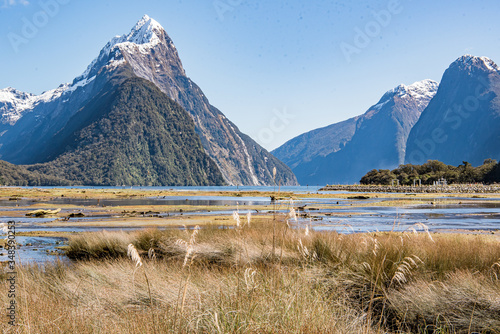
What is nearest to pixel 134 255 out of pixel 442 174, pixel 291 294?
pixel 291 294

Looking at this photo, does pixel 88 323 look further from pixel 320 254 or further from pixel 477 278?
pixel 477 278

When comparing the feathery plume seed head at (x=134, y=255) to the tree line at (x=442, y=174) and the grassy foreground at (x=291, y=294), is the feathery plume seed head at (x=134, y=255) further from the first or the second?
the tree line at (x=442, y=174)

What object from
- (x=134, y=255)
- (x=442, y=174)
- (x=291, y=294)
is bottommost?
(x=291, y=294)

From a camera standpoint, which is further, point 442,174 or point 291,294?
point 442,174

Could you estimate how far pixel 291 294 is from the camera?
5.79m

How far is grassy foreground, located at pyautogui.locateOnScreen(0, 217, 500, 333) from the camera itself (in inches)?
208

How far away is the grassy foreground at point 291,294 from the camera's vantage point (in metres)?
5.28

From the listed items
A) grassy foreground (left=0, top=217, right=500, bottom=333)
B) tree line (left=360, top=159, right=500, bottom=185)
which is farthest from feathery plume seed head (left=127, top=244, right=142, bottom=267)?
tree line (left=360, top=159, right=500, bottom=185)

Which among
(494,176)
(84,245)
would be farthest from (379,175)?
(84,245)

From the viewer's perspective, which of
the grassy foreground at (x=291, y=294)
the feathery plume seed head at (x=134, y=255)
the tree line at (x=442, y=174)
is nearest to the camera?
the feathery plume seed head at (x=134, y=255)

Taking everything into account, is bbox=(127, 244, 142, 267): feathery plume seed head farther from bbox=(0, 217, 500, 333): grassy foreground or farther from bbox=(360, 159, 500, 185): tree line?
bbox=(360, 159, 500, 185): tree line

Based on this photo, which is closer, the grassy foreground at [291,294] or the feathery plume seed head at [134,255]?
the feathery plume seed head at [134,255]

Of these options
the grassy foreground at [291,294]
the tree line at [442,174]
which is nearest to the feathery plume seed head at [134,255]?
the grassy foreground at [291,294]

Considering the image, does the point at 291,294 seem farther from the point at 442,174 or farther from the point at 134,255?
the point at 442,174
